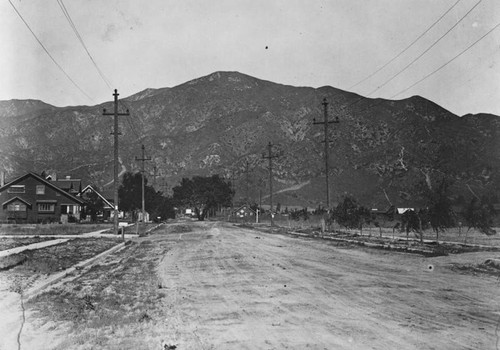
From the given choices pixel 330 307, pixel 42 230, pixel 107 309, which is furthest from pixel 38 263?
pixel 42 230

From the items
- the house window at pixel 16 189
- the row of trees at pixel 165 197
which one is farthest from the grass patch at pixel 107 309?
the row of trees at pixel 165 197

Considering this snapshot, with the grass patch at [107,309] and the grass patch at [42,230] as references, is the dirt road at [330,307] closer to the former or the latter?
the grass patch at [107,309]

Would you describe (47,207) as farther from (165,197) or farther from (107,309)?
(107,309)

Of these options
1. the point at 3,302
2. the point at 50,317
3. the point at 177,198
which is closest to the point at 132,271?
the point at 3,302

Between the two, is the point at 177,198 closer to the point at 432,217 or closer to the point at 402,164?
the point at 402,164

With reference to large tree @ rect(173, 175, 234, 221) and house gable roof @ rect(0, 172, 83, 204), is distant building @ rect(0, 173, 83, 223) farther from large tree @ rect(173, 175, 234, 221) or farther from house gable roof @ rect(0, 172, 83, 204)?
large tree @ rect(173, 175, 234, 221)

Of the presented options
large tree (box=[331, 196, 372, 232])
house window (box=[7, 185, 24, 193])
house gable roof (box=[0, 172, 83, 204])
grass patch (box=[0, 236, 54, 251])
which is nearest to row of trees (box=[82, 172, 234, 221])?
house gable roof (box=[0, 172, 83, 204])
